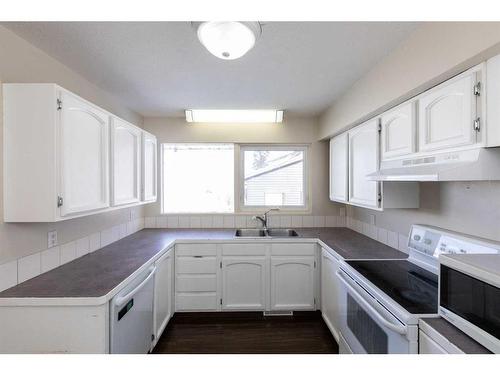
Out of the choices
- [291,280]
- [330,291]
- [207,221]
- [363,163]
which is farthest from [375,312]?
[207,221]

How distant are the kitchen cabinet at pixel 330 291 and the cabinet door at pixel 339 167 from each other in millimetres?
653

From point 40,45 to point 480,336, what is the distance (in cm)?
256

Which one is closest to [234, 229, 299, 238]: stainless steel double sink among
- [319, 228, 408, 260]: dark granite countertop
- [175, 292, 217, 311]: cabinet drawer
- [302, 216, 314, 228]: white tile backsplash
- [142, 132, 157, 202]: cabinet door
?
[302, 216, 314, 228]: white tile backsplash

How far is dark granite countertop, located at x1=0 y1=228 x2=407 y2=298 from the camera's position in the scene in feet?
4.31

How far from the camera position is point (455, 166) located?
111 centimetres

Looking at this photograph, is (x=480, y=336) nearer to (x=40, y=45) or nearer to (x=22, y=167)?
(x=22, y=167)

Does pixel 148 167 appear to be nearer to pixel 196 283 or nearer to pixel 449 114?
pixel 196 283

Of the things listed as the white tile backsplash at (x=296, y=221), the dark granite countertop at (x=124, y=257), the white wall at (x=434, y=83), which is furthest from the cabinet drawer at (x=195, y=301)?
the white wall at (x=434, y=83)

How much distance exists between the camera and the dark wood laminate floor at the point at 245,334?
2064mm

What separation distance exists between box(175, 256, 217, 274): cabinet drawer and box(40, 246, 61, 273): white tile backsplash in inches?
41.3

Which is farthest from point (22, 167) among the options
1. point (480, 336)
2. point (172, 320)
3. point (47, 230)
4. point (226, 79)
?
point (480, 336)

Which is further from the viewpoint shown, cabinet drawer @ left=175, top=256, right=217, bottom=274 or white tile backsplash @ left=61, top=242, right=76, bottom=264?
cabinet drawer @ left=175, top=256, right=217, bottom=274

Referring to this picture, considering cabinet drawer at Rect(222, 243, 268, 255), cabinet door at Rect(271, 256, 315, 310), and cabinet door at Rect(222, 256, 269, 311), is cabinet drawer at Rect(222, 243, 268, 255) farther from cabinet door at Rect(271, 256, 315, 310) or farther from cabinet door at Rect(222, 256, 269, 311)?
cabinet door at Rect(271, 256, 315, 310)

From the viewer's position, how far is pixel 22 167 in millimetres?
1290
